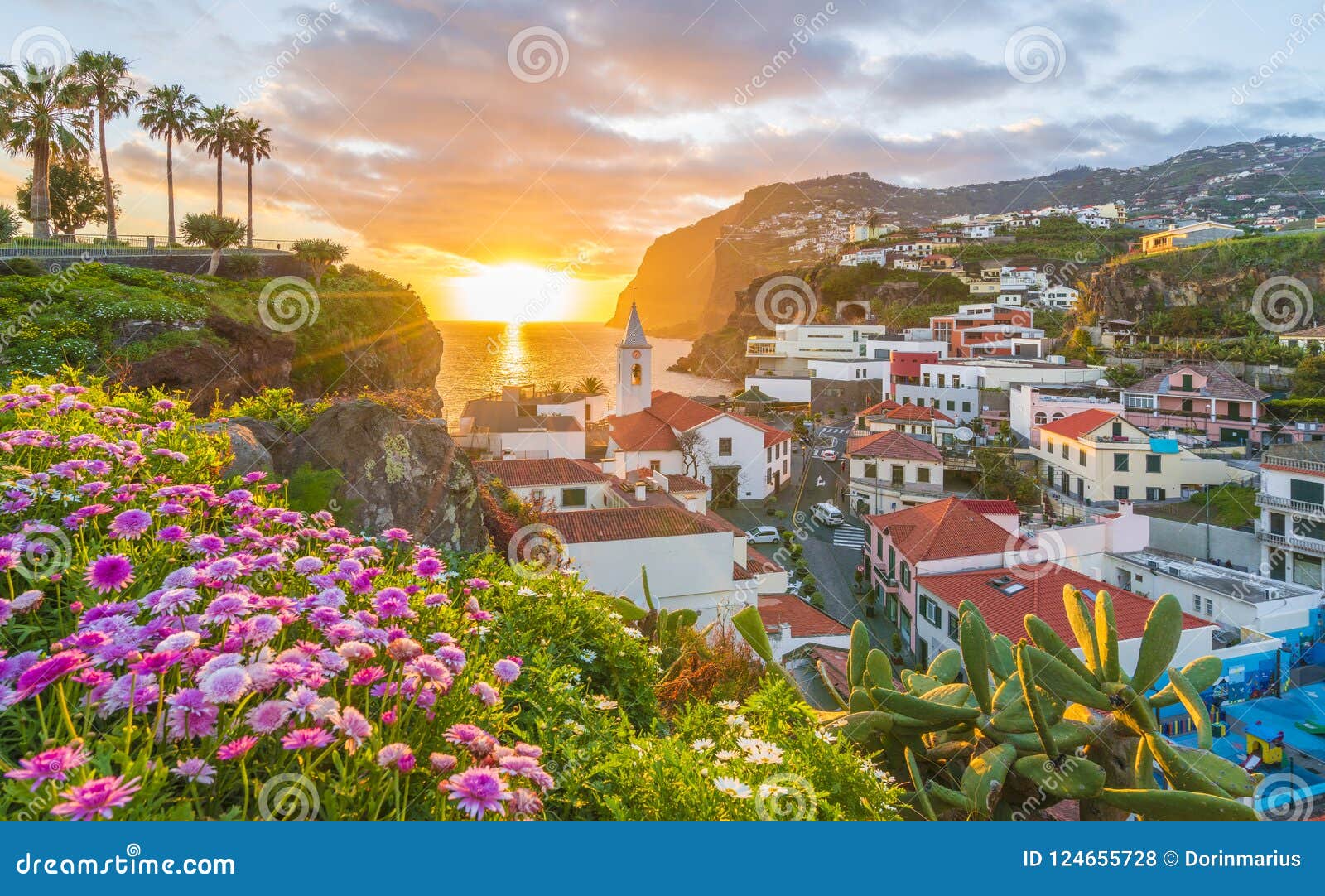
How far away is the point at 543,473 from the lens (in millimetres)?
19875

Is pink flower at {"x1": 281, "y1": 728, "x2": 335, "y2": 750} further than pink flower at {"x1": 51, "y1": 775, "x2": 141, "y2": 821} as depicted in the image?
Yes

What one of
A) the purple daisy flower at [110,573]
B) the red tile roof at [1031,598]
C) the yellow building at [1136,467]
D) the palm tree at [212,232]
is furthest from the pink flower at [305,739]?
the yellow building at [1136,467]

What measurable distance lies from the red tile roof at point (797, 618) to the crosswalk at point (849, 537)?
13256 millimetres

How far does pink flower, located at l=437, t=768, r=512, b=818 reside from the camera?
6.19 ft

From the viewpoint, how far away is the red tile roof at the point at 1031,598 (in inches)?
634

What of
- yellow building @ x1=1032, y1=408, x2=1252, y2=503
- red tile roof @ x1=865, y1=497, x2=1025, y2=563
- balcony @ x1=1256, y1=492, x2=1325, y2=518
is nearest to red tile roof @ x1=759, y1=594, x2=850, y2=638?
red tile roof @ x1=865, y1=497, x2=1025, y2=563

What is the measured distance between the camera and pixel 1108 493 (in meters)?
33.2

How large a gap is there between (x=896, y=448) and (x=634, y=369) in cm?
1638

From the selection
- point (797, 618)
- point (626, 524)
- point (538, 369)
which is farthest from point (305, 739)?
point (538, 369)

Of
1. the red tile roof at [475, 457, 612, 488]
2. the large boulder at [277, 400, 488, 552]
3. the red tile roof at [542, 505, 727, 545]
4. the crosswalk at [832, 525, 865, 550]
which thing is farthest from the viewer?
the crosswalk at [832, 525, 865, 550]

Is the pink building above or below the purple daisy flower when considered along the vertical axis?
above

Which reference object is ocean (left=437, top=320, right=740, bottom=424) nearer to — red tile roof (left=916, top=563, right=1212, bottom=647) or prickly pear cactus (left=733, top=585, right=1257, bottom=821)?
red tile roof (left=916, top=563, right=1212, bottom=647)

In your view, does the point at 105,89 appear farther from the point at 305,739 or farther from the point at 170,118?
the point at 305,739

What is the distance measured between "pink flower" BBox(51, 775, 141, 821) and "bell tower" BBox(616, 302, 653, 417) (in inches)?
1576
